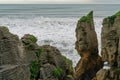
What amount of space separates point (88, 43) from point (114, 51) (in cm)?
473

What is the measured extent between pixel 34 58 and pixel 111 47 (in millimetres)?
13058

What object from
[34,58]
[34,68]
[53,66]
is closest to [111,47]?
[53,66]

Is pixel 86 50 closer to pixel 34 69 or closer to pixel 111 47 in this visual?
pixel 111 47

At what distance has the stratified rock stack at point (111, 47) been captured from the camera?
3166 centimetres

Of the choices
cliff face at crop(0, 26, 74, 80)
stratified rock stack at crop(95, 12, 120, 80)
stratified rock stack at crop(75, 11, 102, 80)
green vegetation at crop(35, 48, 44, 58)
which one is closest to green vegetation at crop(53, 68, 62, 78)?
cliff face at crop(0, 26, 74, 80)

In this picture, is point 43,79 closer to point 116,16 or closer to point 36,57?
point 36,57

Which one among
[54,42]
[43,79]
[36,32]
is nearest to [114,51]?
[43,79]

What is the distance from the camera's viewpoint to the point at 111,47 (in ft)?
106

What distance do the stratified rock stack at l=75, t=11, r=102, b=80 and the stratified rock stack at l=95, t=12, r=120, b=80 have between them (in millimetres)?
3026

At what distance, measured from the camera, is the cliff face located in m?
12.6

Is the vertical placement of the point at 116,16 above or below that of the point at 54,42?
above

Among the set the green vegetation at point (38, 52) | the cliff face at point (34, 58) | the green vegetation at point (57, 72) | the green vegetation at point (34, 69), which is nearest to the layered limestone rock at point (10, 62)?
the cliff face at point (34, 58)

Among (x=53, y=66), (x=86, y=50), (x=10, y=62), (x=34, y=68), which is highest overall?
(x=10, y=62)

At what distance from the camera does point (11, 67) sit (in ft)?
34.1
